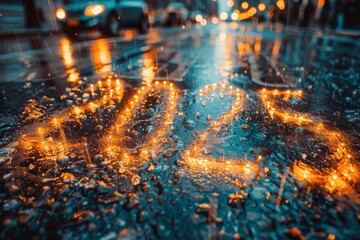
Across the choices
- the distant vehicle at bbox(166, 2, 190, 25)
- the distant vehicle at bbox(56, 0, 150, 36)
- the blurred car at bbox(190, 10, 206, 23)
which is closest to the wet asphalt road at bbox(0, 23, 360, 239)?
the distant vehicle at bbox(56, 0, 150, 36)

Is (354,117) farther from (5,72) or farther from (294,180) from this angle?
(5,72)

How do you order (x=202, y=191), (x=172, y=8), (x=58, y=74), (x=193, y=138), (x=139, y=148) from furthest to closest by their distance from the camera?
(x=172, y=8) → (x=58, y=74) → (x=193, y=138) → (x=139, y=148) → (x=202, y=191)

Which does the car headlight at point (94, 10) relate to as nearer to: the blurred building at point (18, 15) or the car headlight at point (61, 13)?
the car headlight at point (61, 13)

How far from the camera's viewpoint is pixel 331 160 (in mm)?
1557

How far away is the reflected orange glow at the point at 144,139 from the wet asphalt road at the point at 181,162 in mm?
11

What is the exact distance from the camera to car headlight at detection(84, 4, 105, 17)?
843 centimetres

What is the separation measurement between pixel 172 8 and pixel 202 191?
24560mm

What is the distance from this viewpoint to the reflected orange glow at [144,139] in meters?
1.63

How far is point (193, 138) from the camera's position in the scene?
6.10 feet

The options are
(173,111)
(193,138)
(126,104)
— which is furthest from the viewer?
(126,104)

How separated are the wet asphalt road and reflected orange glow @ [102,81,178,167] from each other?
0.04 feet

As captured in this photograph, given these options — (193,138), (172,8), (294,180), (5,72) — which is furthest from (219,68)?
(172,8)

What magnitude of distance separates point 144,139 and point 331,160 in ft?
4.79

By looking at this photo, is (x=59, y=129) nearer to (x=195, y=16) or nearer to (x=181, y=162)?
(x=181, y=162)
